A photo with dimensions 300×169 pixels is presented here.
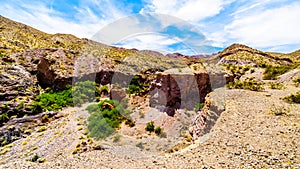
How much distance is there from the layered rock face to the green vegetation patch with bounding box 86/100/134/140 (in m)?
2.69

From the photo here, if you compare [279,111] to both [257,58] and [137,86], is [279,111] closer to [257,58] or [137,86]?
[137,86]

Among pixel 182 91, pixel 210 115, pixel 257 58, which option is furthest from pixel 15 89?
pixel 257 58

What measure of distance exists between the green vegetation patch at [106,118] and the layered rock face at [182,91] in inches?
106

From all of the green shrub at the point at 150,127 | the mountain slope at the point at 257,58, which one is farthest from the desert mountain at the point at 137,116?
the mountain slope at the point at 257,58

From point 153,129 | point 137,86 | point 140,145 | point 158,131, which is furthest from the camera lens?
point 137,86

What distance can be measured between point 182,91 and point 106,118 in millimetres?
5516

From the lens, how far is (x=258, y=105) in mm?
8812

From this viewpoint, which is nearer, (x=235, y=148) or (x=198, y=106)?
(x=235, y=148)

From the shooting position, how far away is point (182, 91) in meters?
13.8

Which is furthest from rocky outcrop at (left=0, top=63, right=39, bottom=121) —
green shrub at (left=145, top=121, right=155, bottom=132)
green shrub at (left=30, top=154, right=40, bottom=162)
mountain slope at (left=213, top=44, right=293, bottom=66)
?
mountain slope at (left=213, top=44, right=293, bottom=66)

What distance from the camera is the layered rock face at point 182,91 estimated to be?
13609 millimetres

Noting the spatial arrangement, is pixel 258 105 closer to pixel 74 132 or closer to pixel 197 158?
pixel 197 158

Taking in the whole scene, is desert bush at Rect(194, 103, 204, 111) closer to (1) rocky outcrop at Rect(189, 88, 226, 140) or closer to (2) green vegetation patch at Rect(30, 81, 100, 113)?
(1) rocky outcrop at Rect(189, 88, 226, 140)

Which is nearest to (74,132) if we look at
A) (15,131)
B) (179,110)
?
(15,131)
